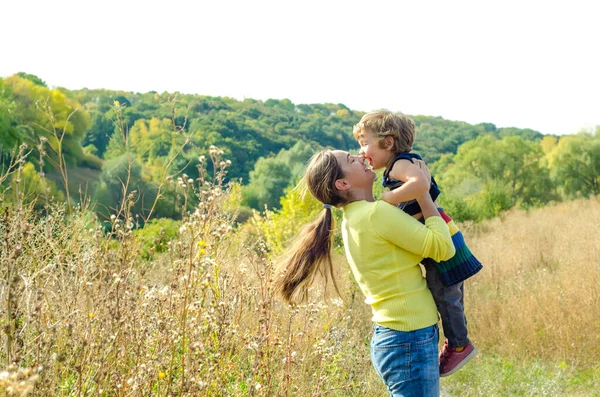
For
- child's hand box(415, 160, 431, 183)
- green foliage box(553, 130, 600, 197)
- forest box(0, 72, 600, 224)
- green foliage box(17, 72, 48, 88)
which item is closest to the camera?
child's hand box(415, 160, 431, 183)

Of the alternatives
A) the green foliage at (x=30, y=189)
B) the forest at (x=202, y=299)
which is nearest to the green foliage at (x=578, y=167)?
the forest at (x=202, y=299)

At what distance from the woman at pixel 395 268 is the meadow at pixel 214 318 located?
404mm

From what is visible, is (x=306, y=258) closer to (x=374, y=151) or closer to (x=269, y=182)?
(x=374, y=151)

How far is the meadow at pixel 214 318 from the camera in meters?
2.24

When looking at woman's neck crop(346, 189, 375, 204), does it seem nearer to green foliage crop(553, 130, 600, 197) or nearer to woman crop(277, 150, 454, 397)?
woman crop(277, 150, 454, 397)

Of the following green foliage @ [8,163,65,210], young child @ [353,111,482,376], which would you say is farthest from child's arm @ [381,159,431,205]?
green foliage @ [8,163,65,210]

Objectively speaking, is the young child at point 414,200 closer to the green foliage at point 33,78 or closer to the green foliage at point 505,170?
the green foliage at point 505,170

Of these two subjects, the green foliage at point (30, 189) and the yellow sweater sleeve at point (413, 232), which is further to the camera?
the yellow sweater sleeve at point (413, 232)

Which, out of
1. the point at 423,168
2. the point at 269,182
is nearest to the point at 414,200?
the point at 423,168

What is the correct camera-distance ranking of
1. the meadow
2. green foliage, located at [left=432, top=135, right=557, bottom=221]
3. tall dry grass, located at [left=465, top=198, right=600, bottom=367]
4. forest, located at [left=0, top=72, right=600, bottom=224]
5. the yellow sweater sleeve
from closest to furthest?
the meadow
the yellow sweater sleeve
tall dry grass, located at [left=465, top=198, right=600, bottom=367]
forest, located at [left=0, top=72, right=600, bottom=224]
green foliage, located at [left=432, top=135, right=557, bottom=221]

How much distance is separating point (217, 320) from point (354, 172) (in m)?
0.86

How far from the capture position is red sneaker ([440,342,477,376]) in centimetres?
272

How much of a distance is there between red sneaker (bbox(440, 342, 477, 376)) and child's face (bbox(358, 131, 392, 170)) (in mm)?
870

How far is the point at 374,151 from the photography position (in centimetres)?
273
